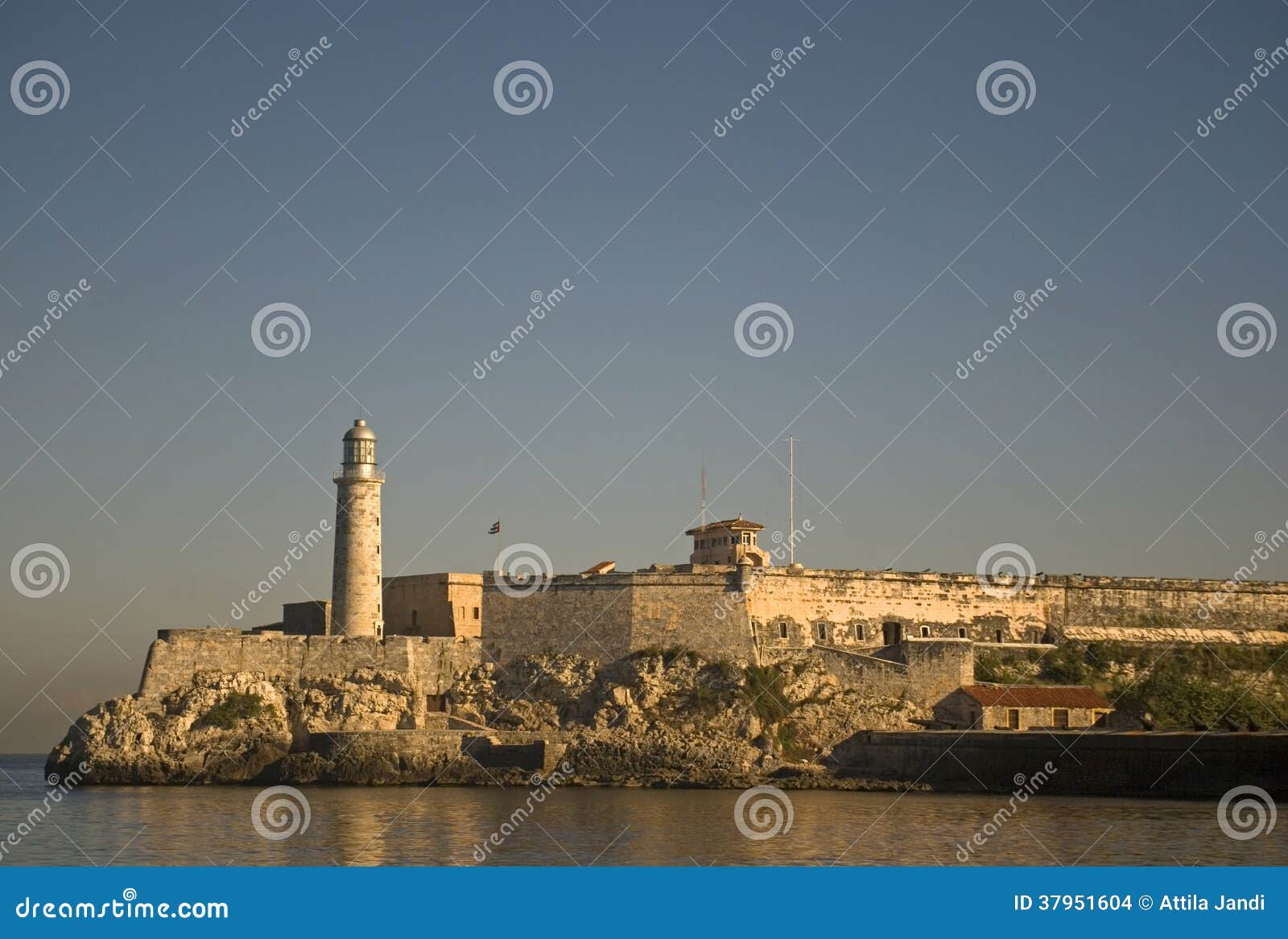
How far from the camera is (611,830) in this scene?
31.2m

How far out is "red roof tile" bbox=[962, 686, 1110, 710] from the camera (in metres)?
44.4

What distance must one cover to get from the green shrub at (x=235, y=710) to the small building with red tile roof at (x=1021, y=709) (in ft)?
56.8

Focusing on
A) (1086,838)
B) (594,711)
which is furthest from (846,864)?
(594,711)

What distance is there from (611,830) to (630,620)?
49.4 ft

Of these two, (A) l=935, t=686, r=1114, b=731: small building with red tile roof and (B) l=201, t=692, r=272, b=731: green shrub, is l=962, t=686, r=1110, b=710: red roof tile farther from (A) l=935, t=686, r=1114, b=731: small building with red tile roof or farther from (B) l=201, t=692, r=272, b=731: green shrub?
(B) l=201, t=692, r=272, b=731: green shrub

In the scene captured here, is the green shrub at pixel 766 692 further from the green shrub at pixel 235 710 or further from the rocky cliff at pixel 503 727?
the green shrub at pixel 235 710

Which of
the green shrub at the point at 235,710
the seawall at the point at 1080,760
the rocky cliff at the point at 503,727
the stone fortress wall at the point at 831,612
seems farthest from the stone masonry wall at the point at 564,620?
the seawall at the point at 1080,760

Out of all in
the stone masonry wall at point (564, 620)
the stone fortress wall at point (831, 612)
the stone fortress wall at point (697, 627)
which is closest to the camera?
the stone fortress wall at point (697, 627)

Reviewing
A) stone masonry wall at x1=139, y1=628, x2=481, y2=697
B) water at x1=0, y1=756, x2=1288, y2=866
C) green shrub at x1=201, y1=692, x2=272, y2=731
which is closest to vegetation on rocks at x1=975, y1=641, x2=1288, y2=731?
water at x1=0, y1=756, x2=1288, y2=866

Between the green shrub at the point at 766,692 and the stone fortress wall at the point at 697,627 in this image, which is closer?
the green shrub at the point at 766,692

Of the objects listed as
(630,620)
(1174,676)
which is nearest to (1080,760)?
(1174,676)

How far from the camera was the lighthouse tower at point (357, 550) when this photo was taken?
46.3 meters

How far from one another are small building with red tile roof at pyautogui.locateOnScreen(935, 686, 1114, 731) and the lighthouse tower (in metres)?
15.2

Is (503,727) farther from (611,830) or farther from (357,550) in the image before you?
(611,830)
